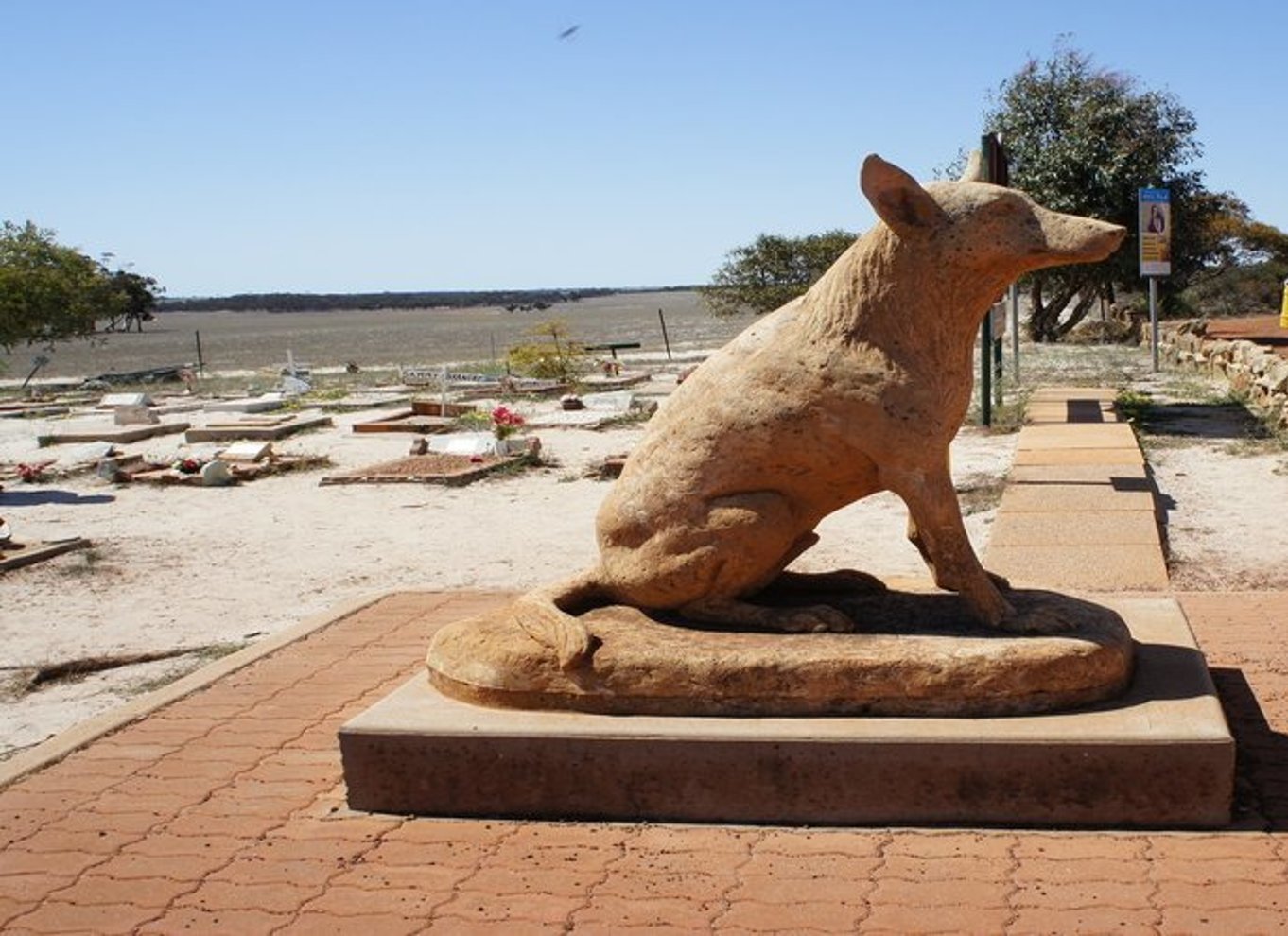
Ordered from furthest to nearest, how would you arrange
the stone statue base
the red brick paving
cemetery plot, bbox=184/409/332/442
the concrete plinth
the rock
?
cemetery plot, bbox=184/409/332/442 < the rock < the stone statue base < the concrete plinth < the red brick paving

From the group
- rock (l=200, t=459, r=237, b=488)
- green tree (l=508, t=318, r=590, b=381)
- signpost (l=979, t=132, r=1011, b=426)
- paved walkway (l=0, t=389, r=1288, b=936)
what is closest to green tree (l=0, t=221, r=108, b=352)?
green tree (l=508, t=318, r=590, b=381)

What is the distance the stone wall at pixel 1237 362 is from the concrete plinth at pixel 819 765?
1016cm

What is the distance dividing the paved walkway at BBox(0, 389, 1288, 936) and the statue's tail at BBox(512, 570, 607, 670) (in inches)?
20.7

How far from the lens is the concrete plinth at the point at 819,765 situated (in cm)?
387

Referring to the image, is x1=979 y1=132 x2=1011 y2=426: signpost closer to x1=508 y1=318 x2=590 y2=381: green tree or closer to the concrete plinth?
the concrete plinth

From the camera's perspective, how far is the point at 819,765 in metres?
4.02

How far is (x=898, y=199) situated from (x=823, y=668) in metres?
1.44

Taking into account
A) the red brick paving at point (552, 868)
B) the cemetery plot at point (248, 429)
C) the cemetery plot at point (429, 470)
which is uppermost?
the cemetery plot at point (248, 429)

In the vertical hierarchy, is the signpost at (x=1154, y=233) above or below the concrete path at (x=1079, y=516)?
above

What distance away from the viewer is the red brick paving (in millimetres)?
3512

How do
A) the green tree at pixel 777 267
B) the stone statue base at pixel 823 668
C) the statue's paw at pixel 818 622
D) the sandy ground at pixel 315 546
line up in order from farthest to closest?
the green tree at pixel 777 267, the sandy ground at pixel 315 546, the statue's paw at pixel 818 622, the stone statue base at pixel 823 668

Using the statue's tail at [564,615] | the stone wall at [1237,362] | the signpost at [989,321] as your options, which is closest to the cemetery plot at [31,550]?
the statue's tail at [564,615]

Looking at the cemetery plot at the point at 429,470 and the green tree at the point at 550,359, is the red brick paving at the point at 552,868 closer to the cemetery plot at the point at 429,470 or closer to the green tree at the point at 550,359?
the cemetery plot at the point at 429,470

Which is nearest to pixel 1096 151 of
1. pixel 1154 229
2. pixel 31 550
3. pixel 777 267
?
pixel 1154 229
